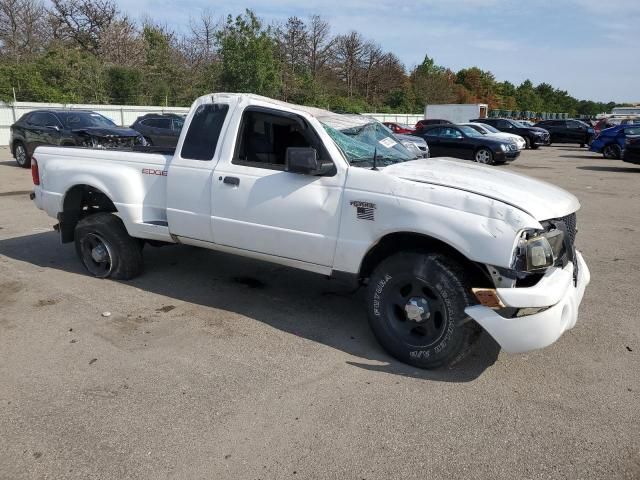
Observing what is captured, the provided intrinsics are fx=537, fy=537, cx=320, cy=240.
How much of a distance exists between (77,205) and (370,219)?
3763 millimetres

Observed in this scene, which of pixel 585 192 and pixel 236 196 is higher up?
pixel 236 196

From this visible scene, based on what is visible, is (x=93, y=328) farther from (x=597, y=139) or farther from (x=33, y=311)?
(x=597, y=139)

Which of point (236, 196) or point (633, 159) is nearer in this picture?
point (236, 196)

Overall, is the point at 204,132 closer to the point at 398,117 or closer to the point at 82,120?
the point at 82,120

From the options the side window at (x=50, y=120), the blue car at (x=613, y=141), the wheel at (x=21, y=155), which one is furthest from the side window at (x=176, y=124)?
the blue car at (x=613, y=141)

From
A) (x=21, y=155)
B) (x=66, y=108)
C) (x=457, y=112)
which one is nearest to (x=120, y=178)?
(x=21, y=155)

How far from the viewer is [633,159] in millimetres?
17484

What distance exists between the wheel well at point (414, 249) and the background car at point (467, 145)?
1681 cm

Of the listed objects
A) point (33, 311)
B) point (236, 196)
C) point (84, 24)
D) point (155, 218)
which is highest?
point (84, 24)

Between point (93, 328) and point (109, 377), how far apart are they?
0.96 m

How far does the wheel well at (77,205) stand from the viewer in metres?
5.98

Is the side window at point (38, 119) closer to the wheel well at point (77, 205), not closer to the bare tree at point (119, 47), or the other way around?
the wheel well at point (77, 205)

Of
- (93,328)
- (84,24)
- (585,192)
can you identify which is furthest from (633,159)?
(84,24)

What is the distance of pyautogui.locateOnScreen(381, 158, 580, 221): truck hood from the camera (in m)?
3.67
